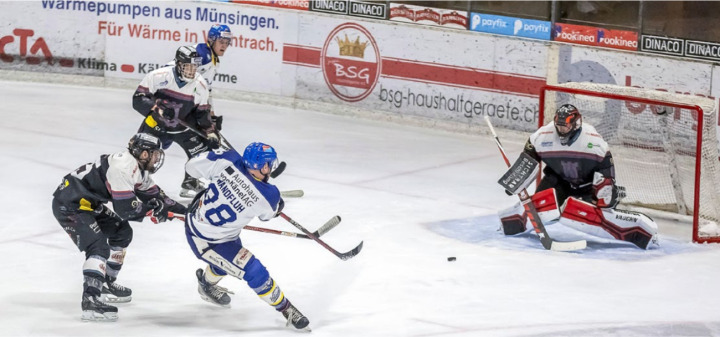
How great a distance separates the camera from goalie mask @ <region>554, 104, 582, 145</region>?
309 inches

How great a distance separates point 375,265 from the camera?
24.3 feet

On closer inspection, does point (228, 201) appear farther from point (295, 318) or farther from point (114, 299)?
point (114, 299)

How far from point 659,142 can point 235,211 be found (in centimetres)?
391

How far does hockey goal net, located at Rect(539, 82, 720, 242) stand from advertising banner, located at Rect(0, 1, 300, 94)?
12.4 feet

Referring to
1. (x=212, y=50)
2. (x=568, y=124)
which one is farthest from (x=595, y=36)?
→ (x=212, y=50)

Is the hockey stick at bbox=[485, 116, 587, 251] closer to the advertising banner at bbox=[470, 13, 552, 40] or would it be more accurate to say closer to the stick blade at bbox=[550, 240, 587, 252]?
the stick blade at bbox=[550, 240, 587, 252]

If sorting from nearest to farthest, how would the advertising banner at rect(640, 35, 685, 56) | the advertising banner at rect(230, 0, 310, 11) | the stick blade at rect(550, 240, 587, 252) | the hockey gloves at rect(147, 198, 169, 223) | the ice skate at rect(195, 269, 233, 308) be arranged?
the hockey gloves at rect(147, 198, 169, 223) < the ice skate at rect(195, 269, 233, 308) < the stick blade at rect(550, 240, 587, 252) < the advertising banner at rect(640, 35, 685, 56) < the advertising banner at rect(230, 0, 310, 11)

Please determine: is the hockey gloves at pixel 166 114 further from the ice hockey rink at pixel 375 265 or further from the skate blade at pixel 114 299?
the skate blade at pixel 114 299

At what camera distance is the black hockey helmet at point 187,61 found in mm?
8148

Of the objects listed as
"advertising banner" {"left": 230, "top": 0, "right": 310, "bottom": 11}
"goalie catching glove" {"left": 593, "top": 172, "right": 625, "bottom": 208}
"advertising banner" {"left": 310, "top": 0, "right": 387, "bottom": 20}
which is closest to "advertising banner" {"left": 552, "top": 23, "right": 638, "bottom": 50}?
"advertising banner" {"left": 310, "top": 0, "right": 387, "bottom": 20}

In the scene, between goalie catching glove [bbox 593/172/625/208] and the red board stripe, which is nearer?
goalie catching glove [bbox 593/172/625/208]

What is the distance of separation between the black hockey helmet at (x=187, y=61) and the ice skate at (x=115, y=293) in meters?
2.11

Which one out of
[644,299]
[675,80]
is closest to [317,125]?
[675,80]

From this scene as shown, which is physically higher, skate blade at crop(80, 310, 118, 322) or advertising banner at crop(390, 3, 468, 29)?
advertising banner at crop(390, 3, 468, 29)
